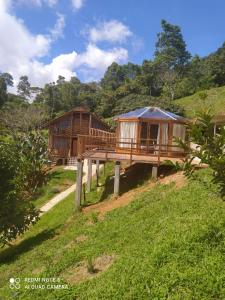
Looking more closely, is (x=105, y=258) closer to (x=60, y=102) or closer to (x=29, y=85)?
(x=60, y=102)

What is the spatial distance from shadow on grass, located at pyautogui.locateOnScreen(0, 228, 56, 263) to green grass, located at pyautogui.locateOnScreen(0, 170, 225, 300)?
9cm

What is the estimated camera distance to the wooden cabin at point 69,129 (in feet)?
152

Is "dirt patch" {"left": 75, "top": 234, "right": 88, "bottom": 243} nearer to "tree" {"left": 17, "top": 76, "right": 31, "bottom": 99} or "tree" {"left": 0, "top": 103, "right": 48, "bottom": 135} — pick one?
"tree" {"left": 0, "top": 103, "right": 48, "bottom": 135}

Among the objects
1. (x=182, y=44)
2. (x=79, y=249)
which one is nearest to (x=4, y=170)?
(x=79, y=249)

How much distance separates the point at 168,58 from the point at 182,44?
7010mm

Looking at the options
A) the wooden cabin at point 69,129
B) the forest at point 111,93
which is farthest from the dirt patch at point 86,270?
the wooden cabin at point 69,129

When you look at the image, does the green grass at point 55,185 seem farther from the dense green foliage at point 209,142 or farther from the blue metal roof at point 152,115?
the dense green foliage at point 209,142

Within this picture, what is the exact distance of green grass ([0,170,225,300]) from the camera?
9.54 m

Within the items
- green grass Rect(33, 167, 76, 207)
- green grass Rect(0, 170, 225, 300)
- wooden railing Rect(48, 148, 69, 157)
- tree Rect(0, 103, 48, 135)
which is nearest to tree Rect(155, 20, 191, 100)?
tree Rect(0, 103, 48, 135)

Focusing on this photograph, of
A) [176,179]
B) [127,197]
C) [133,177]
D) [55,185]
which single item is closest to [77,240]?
[127,197]

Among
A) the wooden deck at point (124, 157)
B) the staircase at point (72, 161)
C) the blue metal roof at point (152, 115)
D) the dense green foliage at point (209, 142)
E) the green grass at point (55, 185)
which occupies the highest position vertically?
the blue metal roof at point (152, 115)

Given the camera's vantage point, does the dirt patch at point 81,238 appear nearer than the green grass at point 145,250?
No

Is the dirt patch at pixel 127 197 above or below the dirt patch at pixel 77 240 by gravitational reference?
above

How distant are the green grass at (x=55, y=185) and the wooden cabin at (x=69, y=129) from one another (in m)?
7.75
